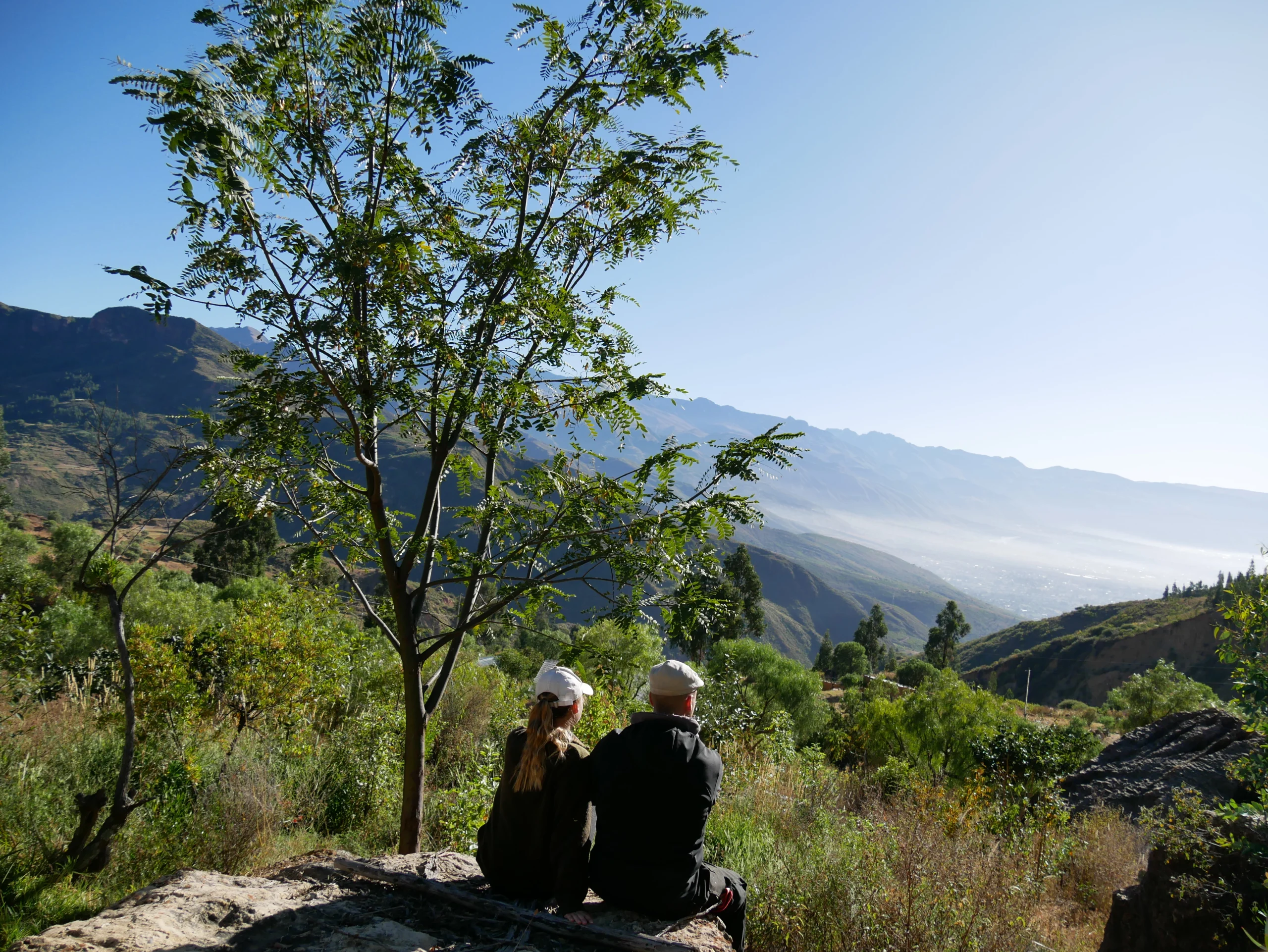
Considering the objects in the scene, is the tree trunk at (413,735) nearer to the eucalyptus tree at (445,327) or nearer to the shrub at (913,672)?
the eucalyptus tree at (445,327)

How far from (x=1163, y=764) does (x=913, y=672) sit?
5255 cm

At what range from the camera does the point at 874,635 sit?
72.4 meters

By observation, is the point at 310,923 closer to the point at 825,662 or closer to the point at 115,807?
the point at 115,807

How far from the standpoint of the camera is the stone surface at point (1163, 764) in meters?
12.0

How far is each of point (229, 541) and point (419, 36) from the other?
45397 mm

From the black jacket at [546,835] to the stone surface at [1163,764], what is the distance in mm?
11662

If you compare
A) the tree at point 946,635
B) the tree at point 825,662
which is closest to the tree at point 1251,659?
the tree at point 946,635

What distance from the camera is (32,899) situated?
13.8 feet

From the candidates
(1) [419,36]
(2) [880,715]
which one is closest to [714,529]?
(1) [419,36]

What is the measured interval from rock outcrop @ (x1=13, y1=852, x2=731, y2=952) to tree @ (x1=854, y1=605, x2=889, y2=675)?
7361 centimetres

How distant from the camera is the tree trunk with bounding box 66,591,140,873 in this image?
4.59 meters

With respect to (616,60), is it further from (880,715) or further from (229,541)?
(229,541)

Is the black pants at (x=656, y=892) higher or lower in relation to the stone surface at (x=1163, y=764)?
higher

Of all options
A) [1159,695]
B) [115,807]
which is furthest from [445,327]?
[1159,695]
